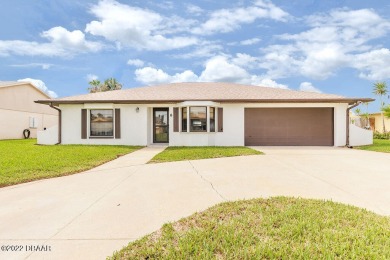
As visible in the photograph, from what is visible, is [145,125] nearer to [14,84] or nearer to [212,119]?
[212,119]

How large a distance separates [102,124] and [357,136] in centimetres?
1544

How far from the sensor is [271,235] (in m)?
2.61

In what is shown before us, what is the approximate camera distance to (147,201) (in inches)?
159

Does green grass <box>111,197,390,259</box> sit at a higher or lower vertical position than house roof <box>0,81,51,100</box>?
lower

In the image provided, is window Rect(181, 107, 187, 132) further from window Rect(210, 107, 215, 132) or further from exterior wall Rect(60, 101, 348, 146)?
window Rect(210, 107, 215, 132)

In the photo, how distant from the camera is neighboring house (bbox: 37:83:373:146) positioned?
13461mm

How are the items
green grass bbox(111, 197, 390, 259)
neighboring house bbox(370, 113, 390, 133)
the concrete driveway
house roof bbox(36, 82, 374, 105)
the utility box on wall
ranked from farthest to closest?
neighboring house bbox(370, 113, 390, 133) < the utility box on wall < house roof bbox(36, 82, 374, 105) < the concrete driveway < green grass bbox(111, 197, 390, 259)

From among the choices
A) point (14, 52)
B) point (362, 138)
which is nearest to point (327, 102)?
point (362, 138)

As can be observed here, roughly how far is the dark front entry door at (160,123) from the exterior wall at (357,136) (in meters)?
11.2

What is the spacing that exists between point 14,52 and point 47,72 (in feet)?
8.82

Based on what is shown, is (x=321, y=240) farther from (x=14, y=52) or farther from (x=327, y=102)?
(x=14, y=52)

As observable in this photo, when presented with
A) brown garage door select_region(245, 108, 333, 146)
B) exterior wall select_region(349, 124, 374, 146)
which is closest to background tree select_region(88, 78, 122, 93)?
brown garage door select_region(245, 108, 333, 146)

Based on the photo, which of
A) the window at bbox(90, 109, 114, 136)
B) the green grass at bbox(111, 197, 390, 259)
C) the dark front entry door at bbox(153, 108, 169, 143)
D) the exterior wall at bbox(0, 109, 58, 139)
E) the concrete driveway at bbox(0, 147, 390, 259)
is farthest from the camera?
the exterior wall at bbox(0, 109, 58, 139)

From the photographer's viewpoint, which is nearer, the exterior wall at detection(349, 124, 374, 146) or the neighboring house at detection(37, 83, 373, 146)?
the neighboring house at detection(37, 83, 373, 146)
